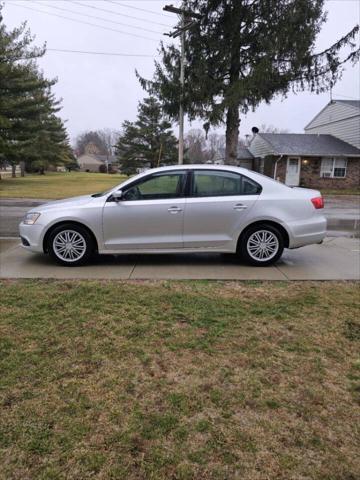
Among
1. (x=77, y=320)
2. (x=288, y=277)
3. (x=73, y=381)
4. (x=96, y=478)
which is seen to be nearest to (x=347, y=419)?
→ (x=96, y=478)

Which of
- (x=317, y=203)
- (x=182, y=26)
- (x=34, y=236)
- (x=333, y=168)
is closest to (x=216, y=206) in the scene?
(x=317, y=203)

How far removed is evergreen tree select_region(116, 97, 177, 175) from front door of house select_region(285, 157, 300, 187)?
18147mm

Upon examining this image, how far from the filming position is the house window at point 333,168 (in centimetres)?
2811

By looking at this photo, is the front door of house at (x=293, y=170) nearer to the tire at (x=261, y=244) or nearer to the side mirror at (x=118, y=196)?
the tire at (x=261, y=244)

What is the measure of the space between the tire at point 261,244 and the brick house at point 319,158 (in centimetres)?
2332

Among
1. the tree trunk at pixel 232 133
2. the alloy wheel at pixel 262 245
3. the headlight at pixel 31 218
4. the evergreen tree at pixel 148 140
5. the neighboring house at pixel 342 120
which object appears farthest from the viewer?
the evergreen tree at pixel 148 140

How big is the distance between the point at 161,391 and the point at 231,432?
576 mm

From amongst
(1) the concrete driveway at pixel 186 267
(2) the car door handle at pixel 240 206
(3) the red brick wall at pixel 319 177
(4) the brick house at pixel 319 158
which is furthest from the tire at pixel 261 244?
(3) the red brick wall at pixel 319 177

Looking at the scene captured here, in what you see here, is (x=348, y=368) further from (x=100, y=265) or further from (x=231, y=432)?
(x=100, y=265)

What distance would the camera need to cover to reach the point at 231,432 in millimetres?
2223

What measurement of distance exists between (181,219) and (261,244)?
127cm

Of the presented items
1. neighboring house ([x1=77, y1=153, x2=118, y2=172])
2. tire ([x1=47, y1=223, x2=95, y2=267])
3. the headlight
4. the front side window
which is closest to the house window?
the front side window

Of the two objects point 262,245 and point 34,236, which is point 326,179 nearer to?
point 262,245

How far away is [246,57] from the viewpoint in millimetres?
18594
